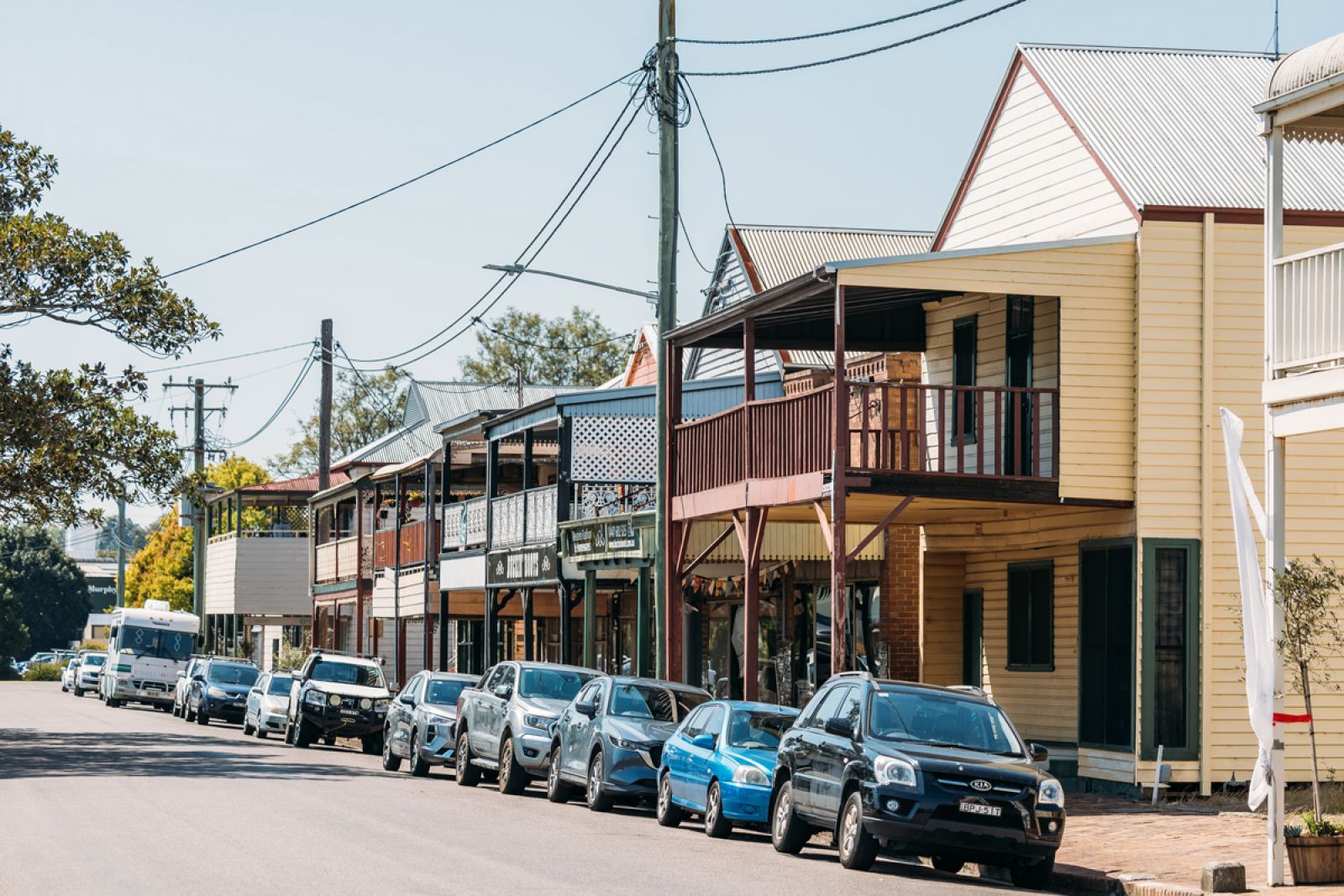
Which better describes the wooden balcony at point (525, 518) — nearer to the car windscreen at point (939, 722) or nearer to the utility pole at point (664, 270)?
the utility pole at point (664, 270)

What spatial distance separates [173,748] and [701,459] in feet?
37.5

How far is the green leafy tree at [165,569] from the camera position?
301ft

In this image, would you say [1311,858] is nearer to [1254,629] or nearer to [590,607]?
[1254,629]

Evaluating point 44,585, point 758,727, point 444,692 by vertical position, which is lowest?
point 444,692

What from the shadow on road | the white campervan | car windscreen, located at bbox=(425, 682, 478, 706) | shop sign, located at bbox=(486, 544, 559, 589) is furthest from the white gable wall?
the white campervan

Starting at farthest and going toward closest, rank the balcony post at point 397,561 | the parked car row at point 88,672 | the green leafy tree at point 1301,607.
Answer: the parked car row at point 88,672 → the balcony post at point 397,561 → the green leafy tree at point 1301,607

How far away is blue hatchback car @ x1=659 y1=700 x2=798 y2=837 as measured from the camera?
19.2 metres

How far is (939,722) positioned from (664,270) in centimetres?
991

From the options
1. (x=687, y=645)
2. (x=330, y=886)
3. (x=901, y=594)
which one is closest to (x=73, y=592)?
(x=687, y=645)

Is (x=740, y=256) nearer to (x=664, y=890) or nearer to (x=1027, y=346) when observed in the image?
(x=1027, y=346)

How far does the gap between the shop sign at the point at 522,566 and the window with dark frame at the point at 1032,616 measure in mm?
10448

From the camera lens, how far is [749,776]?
19125 mm

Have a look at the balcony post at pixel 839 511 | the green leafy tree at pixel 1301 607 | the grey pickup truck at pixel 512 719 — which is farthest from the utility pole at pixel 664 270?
the green leafy tree at pixel 1301 607

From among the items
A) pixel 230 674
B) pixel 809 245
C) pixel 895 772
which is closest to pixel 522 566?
pixel 809 245
